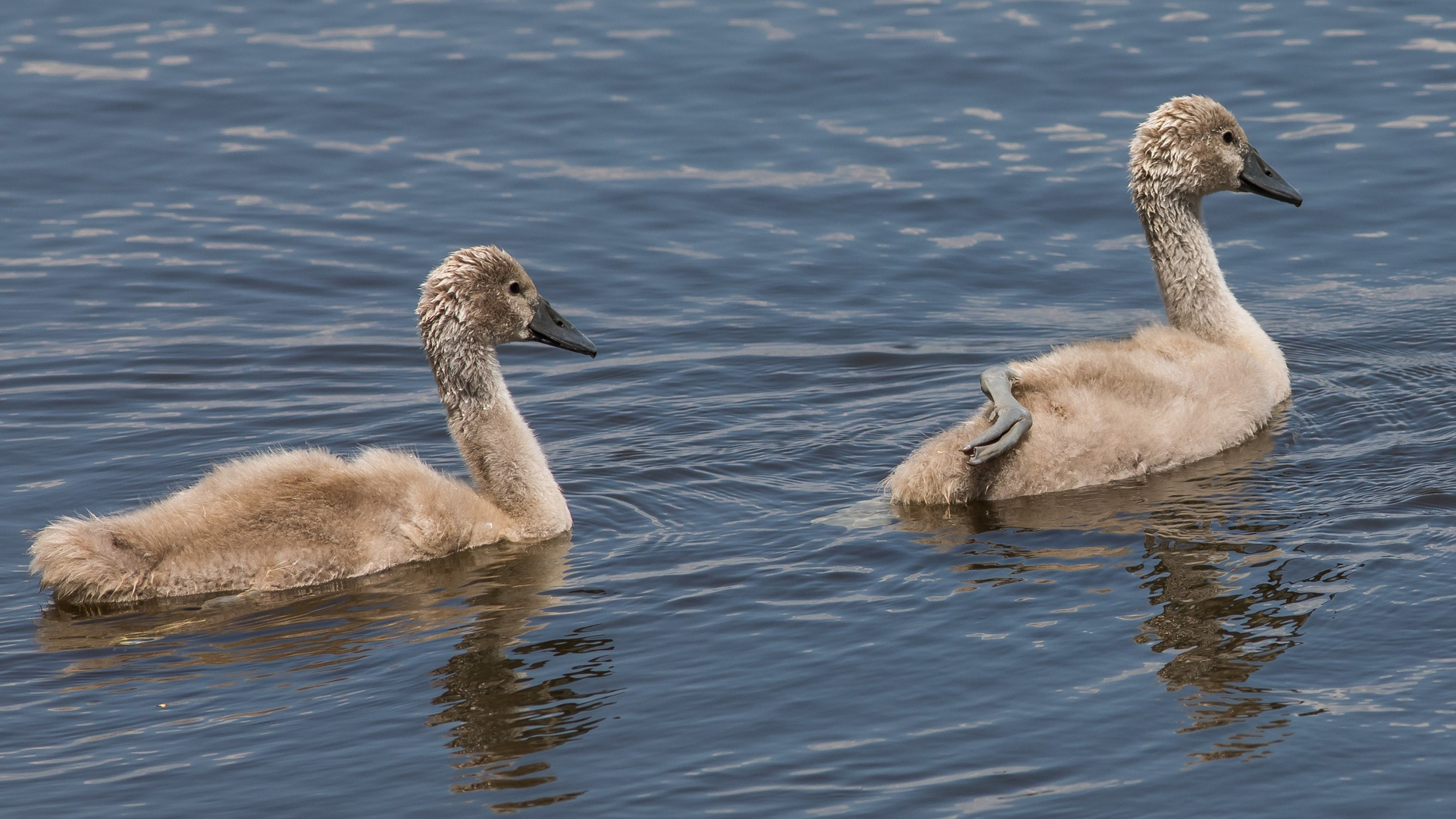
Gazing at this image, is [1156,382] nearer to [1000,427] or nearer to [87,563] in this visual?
[1000,427]

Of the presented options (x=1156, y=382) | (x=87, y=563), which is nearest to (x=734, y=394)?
(x=1156, y=382)

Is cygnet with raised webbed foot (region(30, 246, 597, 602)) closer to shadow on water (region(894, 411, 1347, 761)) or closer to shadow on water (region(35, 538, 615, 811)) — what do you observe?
shadow on water (region(35, 538, 615, 811))

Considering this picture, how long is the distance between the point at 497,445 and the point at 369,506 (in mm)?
887

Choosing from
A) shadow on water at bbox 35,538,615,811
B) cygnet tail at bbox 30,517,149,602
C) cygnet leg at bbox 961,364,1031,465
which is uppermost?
cygnet leg at bbox 961,364,1031,465

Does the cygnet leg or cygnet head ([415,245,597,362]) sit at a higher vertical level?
cygnet head ([415,245,597,362])

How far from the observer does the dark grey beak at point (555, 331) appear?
937 centimetres

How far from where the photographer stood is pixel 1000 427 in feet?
27.7

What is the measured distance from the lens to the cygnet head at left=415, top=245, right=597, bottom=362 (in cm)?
908

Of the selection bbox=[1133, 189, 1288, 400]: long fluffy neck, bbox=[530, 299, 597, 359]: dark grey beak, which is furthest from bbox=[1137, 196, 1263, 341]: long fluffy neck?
bbox=[530, 299, 597, 359]: dark grey beak

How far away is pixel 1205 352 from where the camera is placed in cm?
998

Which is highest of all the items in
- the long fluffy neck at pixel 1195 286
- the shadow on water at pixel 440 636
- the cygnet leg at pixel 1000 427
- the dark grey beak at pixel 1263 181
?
the dark grey beak at pixel 1263 181

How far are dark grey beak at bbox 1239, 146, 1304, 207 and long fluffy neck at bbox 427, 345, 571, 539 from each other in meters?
4.85

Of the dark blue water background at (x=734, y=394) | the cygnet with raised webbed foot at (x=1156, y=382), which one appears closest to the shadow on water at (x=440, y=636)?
the dark blue water background at (x=734, y=394)

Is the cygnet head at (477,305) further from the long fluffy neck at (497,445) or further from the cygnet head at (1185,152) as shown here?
the cygnet head at (1185,152)
